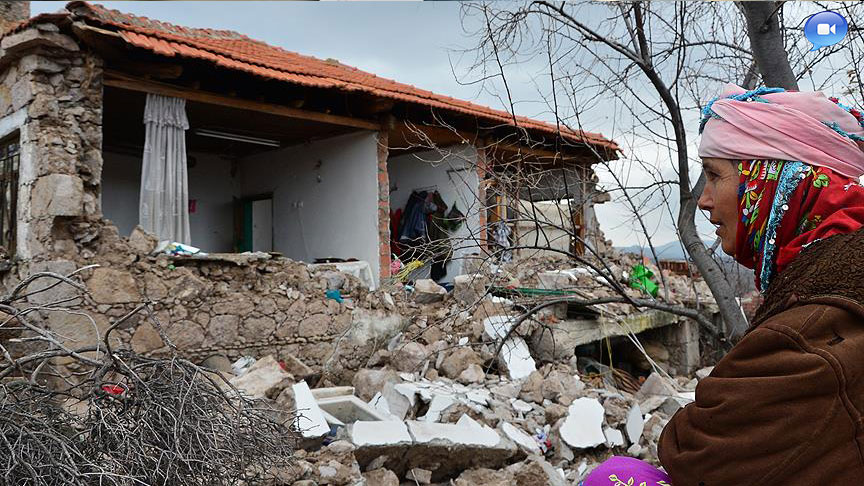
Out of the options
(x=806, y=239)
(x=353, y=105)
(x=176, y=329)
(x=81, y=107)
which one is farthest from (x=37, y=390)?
(x=353, y=105)

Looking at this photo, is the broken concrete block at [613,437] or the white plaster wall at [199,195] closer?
the broken concrete block at [613,437]

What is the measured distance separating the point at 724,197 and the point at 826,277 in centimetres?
44

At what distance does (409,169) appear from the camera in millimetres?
10062

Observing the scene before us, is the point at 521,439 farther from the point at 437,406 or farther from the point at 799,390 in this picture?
the point at 799,390

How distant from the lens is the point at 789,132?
5.18ft

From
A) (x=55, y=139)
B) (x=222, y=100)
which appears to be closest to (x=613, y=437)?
(x=222, y=100)

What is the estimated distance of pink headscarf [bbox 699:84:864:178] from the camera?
154 cm

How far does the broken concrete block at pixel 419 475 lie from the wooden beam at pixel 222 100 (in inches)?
190

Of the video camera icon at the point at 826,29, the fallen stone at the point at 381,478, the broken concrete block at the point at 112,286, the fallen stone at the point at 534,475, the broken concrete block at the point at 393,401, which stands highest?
the video camera icon at the point at 826,29

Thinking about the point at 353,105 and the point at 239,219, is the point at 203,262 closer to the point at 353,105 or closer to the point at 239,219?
the point at 353,105

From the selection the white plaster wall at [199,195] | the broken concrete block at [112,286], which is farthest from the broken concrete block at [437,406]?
the white plaster wall at [199,195]

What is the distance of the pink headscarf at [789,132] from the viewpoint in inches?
Answer: 60.5

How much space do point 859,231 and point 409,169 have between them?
8.89 m

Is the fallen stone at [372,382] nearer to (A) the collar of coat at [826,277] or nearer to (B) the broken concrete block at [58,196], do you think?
(B) the broken concrete block at [58,196]
